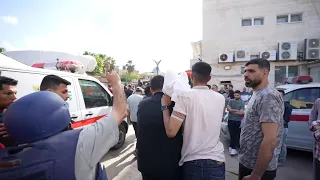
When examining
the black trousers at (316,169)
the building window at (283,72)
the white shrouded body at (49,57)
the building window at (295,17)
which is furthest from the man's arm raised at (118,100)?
the building window at (295,17)

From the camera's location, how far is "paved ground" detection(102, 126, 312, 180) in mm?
3785

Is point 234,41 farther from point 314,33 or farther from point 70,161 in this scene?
point 70,161

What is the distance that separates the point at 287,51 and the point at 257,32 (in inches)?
88.2

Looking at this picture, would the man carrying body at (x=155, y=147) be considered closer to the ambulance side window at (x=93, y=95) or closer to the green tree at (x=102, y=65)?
the green tree at (x=102, y=65)

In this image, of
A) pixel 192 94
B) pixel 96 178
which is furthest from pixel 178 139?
pixel 96 178

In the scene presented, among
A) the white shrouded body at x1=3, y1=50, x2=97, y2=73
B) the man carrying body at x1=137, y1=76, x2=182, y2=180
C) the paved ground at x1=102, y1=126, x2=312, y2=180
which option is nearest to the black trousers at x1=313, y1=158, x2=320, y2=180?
the paved ground at x1=102, y1=126, x2=312, y2=180

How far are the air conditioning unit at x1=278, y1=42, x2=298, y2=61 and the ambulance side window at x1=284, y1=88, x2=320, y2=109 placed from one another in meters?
9.56

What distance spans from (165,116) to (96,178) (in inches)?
34.6

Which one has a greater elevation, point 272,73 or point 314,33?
point 314,33

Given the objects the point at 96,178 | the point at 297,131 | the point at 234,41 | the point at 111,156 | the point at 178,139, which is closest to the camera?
the point at 96,178

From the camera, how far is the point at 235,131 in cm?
514

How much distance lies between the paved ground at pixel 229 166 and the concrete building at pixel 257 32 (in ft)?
31.5

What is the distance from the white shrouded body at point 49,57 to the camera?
5363mm

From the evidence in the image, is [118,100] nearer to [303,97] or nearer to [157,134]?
[157,134]
